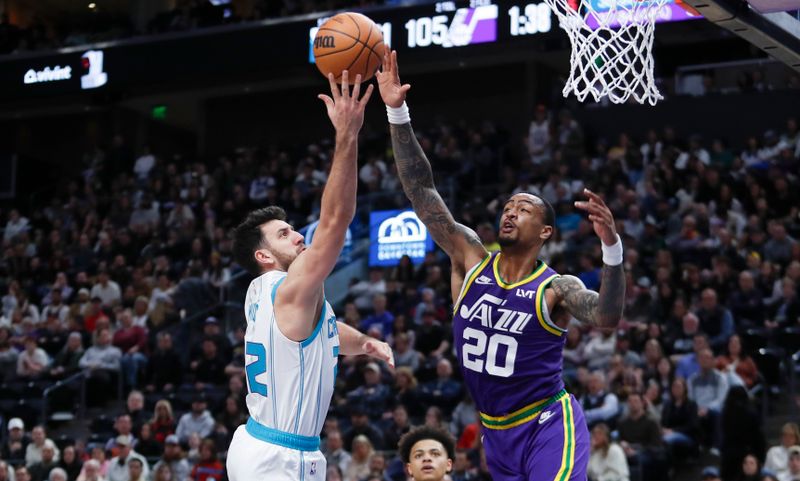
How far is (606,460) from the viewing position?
1077 cm

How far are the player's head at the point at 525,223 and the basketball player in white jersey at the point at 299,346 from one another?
1.17 metres

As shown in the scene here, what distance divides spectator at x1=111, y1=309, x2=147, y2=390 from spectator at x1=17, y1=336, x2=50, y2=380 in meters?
1.02

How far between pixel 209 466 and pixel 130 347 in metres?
4.03

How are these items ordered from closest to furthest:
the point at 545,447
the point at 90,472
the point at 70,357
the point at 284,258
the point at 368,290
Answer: the point at 284,258 → the point at 545,447 → the point at 90,472 → the point at 368,290 → the point at 70,357

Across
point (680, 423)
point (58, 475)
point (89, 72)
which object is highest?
point (89, 72)

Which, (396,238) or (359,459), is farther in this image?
(396,238)

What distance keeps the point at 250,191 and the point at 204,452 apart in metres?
7.72

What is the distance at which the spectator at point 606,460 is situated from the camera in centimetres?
1070

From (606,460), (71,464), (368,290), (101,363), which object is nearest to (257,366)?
(606,460)

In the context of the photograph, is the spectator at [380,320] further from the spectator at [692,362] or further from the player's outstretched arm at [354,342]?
the player's outstretched arm at [354,342]

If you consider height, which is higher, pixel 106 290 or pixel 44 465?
pixel 106 290

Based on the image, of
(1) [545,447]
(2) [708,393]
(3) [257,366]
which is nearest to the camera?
(3) [257,366]

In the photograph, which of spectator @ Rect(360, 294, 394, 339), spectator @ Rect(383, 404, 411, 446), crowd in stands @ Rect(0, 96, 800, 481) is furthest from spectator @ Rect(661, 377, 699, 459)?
spectator @ Rect(360, 294, 394, 339)

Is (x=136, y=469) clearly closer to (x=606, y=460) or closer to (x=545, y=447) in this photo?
(x=606, y=460)
